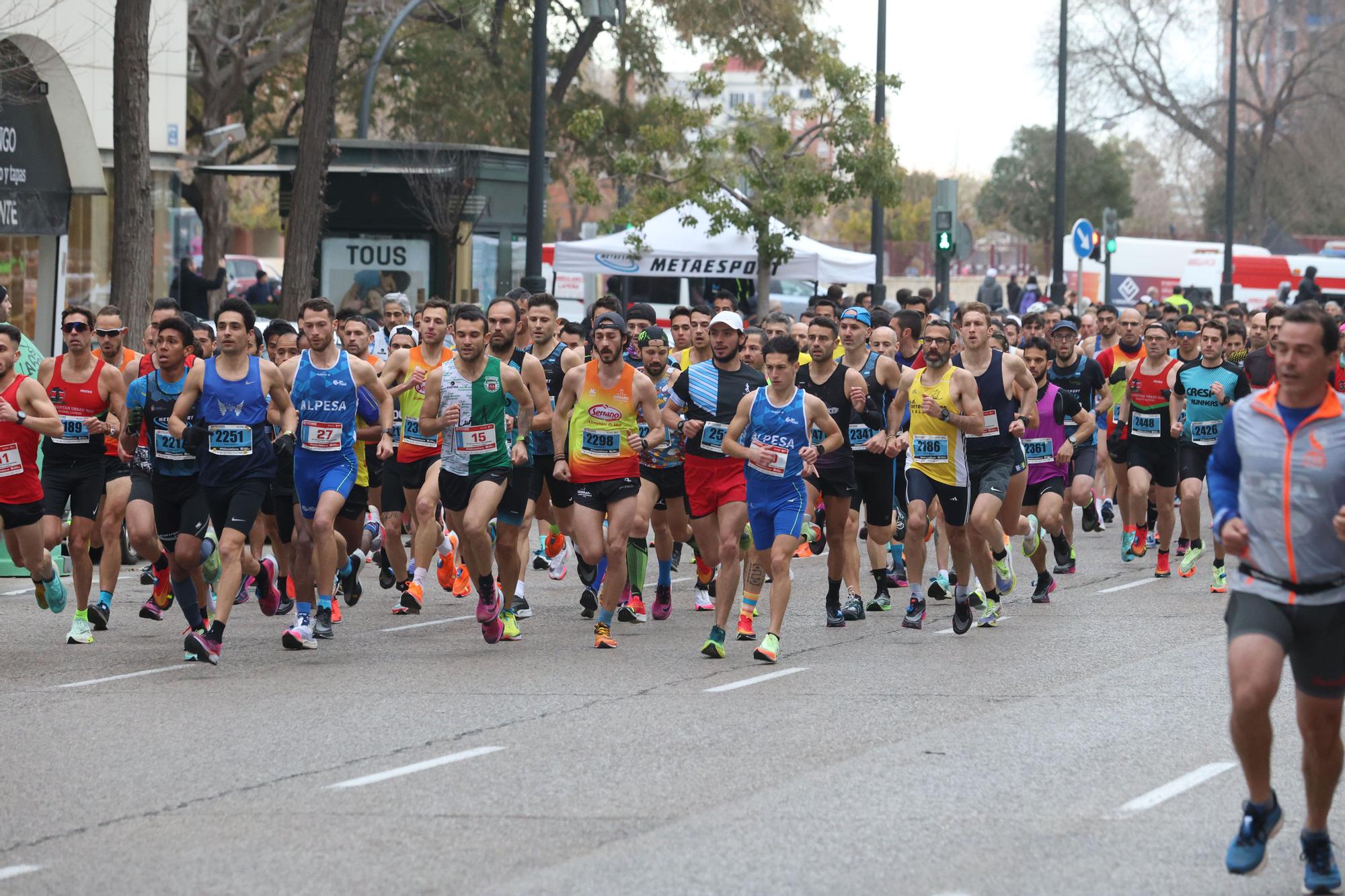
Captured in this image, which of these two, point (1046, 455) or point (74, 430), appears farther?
point (1046, 455)

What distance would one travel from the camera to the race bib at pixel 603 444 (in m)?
11.5

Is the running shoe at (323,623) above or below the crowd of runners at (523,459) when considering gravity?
below

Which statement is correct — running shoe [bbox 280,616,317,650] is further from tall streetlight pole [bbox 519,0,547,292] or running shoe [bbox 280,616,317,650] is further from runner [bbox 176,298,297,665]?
tall streetlight pole [bbox 519,0,547,292]

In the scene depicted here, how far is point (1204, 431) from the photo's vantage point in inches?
573

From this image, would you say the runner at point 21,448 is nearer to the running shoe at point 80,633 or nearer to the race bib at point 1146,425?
the running shoe at point 80,633

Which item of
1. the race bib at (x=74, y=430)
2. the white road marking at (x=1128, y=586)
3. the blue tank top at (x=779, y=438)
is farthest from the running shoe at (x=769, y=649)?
the race bib at (x=74, y=430)

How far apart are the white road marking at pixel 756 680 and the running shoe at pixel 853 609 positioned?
2.06 meters

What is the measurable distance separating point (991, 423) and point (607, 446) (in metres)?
2.60

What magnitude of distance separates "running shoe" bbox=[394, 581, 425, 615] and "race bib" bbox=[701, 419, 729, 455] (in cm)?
265

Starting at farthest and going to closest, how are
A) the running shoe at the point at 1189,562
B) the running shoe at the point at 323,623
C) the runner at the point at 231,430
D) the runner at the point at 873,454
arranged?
the running shoe at the point at 1189,562 → the runner at the point at 873,454 → the running shoe at the point at 323,623 → the runner at the point at 231,430

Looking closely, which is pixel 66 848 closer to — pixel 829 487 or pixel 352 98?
pixel 829 487

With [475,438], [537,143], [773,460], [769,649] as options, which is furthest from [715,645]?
[537,143]

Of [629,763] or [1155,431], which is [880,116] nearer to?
[1155,431]

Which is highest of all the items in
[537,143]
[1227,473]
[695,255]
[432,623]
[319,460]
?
[537,143]
